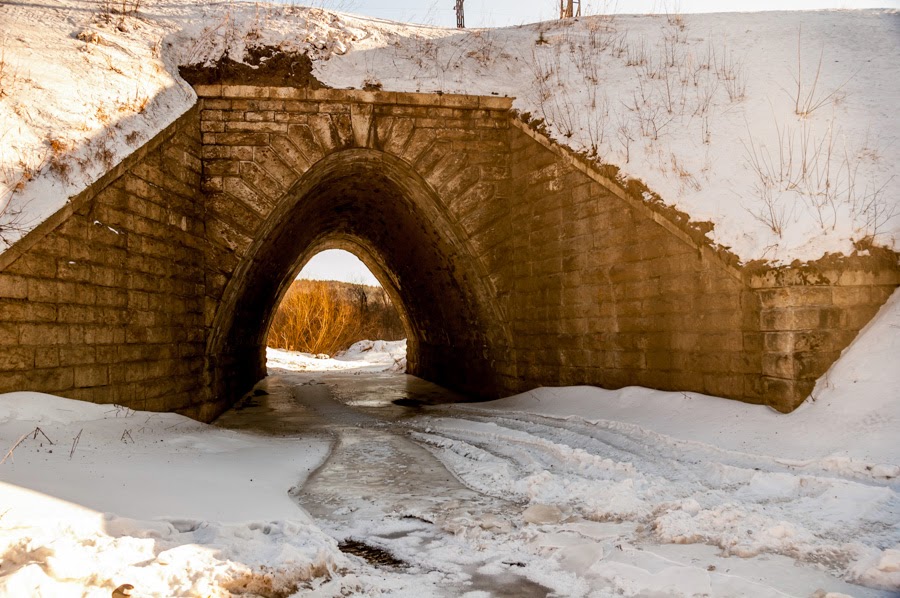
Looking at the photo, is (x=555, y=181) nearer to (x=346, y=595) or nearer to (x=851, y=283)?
(x=851, y=283)

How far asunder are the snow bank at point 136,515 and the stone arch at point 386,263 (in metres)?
3.27

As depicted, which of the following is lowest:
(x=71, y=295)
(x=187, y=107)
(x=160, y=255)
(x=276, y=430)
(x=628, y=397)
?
(x=276, y=430)

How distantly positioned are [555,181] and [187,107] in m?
4.62

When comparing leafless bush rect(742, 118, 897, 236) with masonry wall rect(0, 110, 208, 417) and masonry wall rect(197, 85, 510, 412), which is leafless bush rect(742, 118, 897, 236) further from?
masonry wall rect(0, 110, 208, 417)

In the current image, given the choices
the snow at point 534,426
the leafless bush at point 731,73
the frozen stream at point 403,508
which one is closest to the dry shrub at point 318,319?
the snow at point 534,426

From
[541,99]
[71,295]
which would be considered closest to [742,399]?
[541,99]

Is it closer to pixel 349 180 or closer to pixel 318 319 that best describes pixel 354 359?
pixel 318 319

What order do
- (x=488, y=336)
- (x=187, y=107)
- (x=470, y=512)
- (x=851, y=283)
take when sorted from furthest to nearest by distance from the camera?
(x=488, y=336)
(x=187, y=107)
(x=851, y=283)
(x=470, y=512)

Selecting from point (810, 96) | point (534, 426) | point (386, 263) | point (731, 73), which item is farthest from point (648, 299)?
point (386, 263)

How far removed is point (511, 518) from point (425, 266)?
7.75 metres

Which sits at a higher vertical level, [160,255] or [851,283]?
[160,255]

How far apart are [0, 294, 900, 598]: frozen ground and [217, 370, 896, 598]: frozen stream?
0.01 meters

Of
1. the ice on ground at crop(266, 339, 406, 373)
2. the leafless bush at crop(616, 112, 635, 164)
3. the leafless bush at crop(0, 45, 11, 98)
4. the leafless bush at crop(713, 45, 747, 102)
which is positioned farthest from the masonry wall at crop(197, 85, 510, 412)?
the ice on ground at crop(266, 339, 406, 373)

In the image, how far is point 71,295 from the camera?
5551 millimetres
